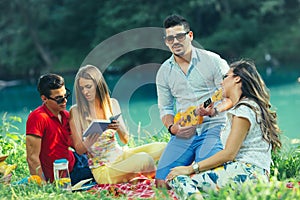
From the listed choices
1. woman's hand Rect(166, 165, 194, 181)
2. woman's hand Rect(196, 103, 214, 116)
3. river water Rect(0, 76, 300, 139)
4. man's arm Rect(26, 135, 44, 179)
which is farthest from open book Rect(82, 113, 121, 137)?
river water Rect(0, 76, 300, 139)

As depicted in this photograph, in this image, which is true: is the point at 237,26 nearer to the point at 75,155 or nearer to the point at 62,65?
the point at 62,65

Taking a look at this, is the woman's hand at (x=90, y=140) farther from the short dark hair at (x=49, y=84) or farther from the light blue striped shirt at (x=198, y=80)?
the light blue striped shirt at (x=198, y=80)

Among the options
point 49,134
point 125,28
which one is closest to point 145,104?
point 49,134

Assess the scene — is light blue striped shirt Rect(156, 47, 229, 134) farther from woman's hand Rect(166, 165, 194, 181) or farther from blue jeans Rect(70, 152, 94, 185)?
blue jeans Rect(70, 152, 94, 185)

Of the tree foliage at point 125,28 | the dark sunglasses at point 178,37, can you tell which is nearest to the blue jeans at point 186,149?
the dark sunglasses at point 178,37

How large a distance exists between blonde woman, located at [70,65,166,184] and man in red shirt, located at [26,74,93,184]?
0.09m

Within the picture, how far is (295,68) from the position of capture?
64.8 ft

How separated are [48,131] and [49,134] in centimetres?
2

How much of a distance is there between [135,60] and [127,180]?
18.5m

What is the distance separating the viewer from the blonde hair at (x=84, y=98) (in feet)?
12.1

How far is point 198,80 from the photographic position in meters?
3.62

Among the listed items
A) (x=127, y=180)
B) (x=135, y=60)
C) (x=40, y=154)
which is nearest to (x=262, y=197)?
(x=127, y=180)

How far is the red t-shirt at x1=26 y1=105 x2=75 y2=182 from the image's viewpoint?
354 cm

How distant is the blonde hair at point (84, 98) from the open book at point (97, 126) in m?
0.15
